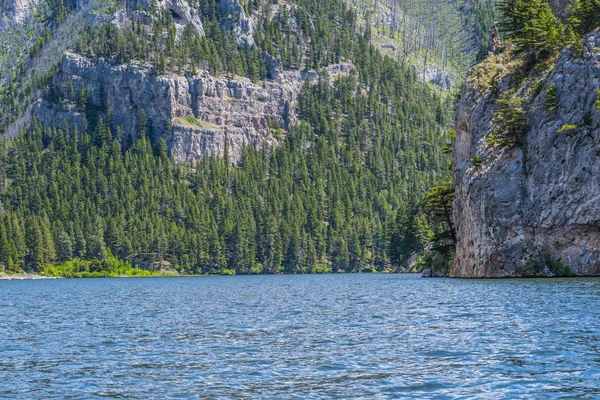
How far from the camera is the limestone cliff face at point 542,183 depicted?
76.1 meters

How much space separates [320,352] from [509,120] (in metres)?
56.2

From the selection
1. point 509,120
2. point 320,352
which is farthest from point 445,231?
point 320,352

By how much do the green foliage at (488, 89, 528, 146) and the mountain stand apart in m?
0.11

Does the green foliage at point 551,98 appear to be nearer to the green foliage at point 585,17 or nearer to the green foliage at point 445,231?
the green foliage at point 585,17

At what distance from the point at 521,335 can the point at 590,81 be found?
4925 cm

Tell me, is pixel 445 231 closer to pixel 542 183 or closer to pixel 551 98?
pixel 542 183

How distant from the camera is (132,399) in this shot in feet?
81.4

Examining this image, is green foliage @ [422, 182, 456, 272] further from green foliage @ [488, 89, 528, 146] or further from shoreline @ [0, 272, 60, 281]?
shoreline @ [0, 272, 60, 281]

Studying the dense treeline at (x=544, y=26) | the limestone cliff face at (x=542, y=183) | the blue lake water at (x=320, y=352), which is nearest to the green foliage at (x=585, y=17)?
the dense treeline at (x=544, y=26)

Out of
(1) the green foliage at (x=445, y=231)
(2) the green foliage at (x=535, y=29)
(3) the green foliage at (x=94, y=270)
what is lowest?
(3) the green foliage at (x=94, y=270)

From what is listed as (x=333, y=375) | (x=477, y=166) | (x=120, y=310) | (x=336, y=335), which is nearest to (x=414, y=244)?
(x=477, y=166)

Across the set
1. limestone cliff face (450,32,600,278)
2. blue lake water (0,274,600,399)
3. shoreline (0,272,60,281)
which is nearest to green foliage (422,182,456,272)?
limestone cliff face (450,32,600,278)

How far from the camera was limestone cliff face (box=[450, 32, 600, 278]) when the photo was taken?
250 ft

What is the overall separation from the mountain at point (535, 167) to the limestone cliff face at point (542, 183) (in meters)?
0.10
